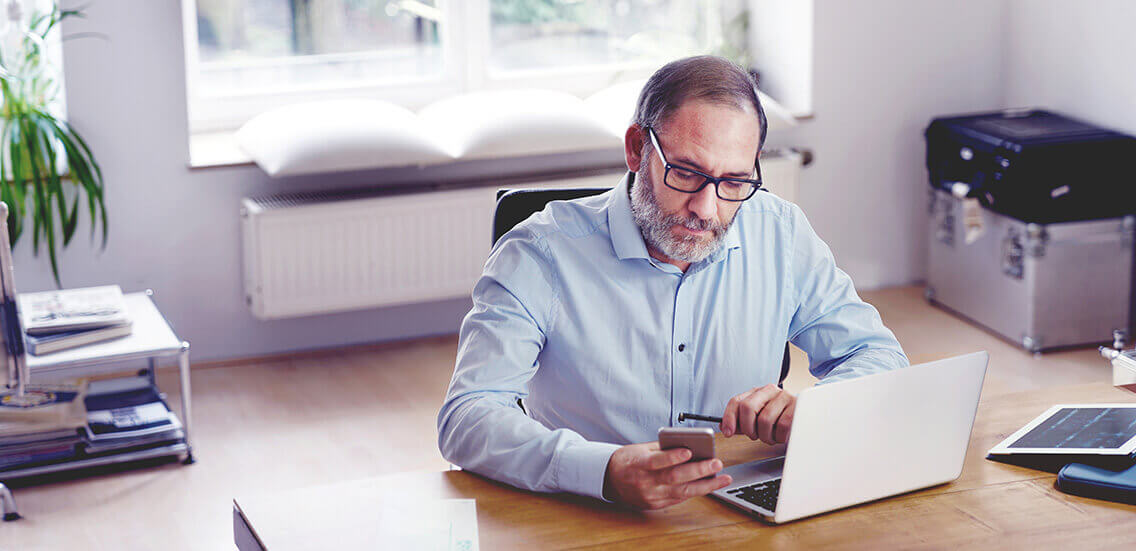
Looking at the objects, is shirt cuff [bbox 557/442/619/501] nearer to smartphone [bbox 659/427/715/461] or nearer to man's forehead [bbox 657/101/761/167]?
smartphone [bbox 659/427/715/461]

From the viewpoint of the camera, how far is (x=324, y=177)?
174 inches

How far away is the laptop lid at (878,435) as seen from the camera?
159cm

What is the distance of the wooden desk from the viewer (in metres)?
1.60

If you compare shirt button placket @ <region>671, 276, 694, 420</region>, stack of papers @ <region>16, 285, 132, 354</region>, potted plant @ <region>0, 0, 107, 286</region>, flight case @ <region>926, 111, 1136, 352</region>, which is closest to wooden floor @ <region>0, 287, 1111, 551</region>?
flight case @ <region>926, 111, 1136, 352</region>

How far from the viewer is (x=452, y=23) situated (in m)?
4.69

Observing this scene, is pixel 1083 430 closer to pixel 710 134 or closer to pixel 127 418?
pixel 710 134

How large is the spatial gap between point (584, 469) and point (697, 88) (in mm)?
596

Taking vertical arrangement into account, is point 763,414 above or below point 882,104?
below

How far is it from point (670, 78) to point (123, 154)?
2673 mm

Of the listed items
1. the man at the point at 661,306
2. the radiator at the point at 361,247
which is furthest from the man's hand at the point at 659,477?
the radiator at the point at 361,247

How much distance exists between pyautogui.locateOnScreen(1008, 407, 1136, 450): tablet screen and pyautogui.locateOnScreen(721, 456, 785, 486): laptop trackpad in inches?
13.3

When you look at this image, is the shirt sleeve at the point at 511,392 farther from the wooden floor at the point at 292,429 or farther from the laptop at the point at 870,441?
the wooden floor at the point at 292,429

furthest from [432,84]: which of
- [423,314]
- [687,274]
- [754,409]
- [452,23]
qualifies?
[754,409]

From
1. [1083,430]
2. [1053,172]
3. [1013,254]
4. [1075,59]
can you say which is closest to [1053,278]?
[1013,254]
